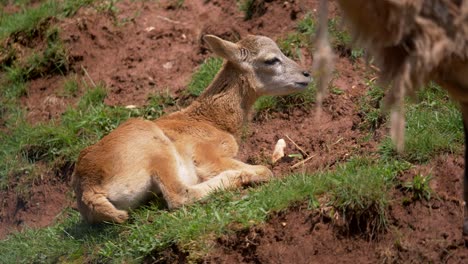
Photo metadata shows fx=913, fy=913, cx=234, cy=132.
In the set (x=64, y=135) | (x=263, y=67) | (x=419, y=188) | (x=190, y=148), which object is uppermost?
(x=419, y=188)

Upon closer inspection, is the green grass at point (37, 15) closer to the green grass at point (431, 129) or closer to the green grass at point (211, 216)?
the green grass at point (211, 216)

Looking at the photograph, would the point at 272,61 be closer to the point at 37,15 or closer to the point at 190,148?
the point at 190,148

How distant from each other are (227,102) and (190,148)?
0.94 metres

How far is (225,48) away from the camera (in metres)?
9.79

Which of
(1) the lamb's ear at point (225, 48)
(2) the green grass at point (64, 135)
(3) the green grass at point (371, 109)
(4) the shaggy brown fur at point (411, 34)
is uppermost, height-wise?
(4) the shaggy brown fur at point (411, 34)

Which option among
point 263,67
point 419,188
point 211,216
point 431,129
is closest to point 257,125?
point 263,67

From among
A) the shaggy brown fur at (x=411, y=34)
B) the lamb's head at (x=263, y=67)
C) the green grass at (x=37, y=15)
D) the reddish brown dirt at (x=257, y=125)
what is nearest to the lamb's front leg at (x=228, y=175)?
the reddish brown dirt at (x=257, y=125)

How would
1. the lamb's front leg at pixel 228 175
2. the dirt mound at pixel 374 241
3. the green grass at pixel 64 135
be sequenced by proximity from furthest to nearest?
the green grass at pixel 64 135 → the lamb's front leg at pixel 228 175 → the dirt mound at pixel 374 241

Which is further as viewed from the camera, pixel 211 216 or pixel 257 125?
pixel 257 125

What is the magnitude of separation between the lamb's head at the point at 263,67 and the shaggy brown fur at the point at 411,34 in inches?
212

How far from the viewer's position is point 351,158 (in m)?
8.38

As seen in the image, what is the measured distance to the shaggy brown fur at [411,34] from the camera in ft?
13.9

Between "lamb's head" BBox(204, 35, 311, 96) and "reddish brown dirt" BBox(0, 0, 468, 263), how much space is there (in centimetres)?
38

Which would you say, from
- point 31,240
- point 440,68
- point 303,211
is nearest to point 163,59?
point 31,240
